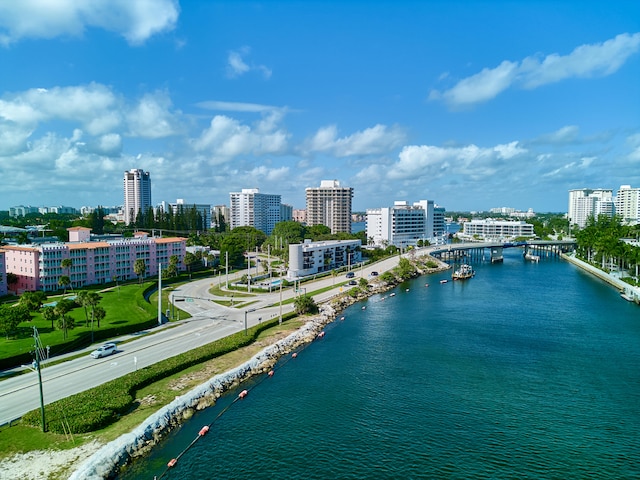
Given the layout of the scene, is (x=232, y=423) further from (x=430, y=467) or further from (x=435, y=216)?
(x=435, y=216)

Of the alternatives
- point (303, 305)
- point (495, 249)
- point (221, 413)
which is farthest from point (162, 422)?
point (495, 249)

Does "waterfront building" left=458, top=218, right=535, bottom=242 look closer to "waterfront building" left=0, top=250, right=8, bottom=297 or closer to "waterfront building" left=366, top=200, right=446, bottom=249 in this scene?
"waterfront building" left=366, top=200, right=446, bottom=249

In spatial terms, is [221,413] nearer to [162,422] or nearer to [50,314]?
[162,422]

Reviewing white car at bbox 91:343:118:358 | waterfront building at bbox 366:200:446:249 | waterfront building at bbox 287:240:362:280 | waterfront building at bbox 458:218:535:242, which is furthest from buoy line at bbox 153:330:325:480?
waterfront building at bbox 458:218:535:242

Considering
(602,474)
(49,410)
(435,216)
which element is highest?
(435,216)

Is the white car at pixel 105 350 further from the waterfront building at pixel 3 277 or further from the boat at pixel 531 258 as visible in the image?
the boat at pixel 531 258

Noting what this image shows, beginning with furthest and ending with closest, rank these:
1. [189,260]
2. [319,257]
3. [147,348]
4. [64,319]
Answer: [319,257], [189,260], [147,348], [64,319]

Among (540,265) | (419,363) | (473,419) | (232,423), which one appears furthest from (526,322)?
(540,265)
